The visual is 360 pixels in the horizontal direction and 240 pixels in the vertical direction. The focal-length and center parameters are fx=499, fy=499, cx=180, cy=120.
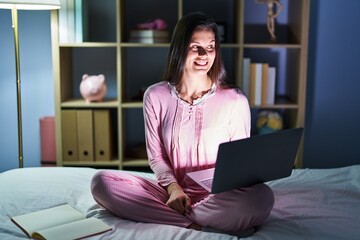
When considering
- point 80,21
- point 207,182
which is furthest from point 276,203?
point 80,21

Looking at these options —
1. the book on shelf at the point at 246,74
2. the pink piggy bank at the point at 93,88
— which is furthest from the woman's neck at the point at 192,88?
the pink piggy bank at the point at 93,88

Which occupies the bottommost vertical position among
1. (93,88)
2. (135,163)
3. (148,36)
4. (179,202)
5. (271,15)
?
(135,163)

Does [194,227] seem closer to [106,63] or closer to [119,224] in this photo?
[119,224]

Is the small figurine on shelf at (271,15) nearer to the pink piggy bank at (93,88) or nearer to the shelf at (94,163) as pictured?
the pink piggy bank at (93,88)

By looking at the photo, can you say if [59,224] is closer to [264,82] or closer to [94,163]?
[94,163]

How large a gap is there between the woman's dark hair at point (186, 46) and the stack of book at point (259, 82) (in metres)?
0.78

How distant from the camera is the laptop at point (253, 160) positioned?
137 centimetres

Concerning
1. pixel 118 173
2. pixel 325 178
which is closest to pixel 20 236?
pixel 118 173

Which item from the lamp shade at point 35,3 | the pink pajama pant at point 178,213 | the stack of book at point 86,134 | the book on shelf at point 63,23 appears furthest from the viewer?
the stack of book at point 86,134

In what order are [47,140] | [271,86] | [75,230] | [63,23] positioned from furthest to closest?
[47,140] < [271,86] < [63,23] < [75,230]

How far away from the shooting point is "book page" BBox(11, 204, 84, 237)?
1.44 metres

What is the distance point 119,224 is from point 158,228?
0.13m

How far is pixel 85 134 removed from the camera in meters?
2.61

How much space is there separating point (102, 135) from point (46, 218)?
1131 millimetres
